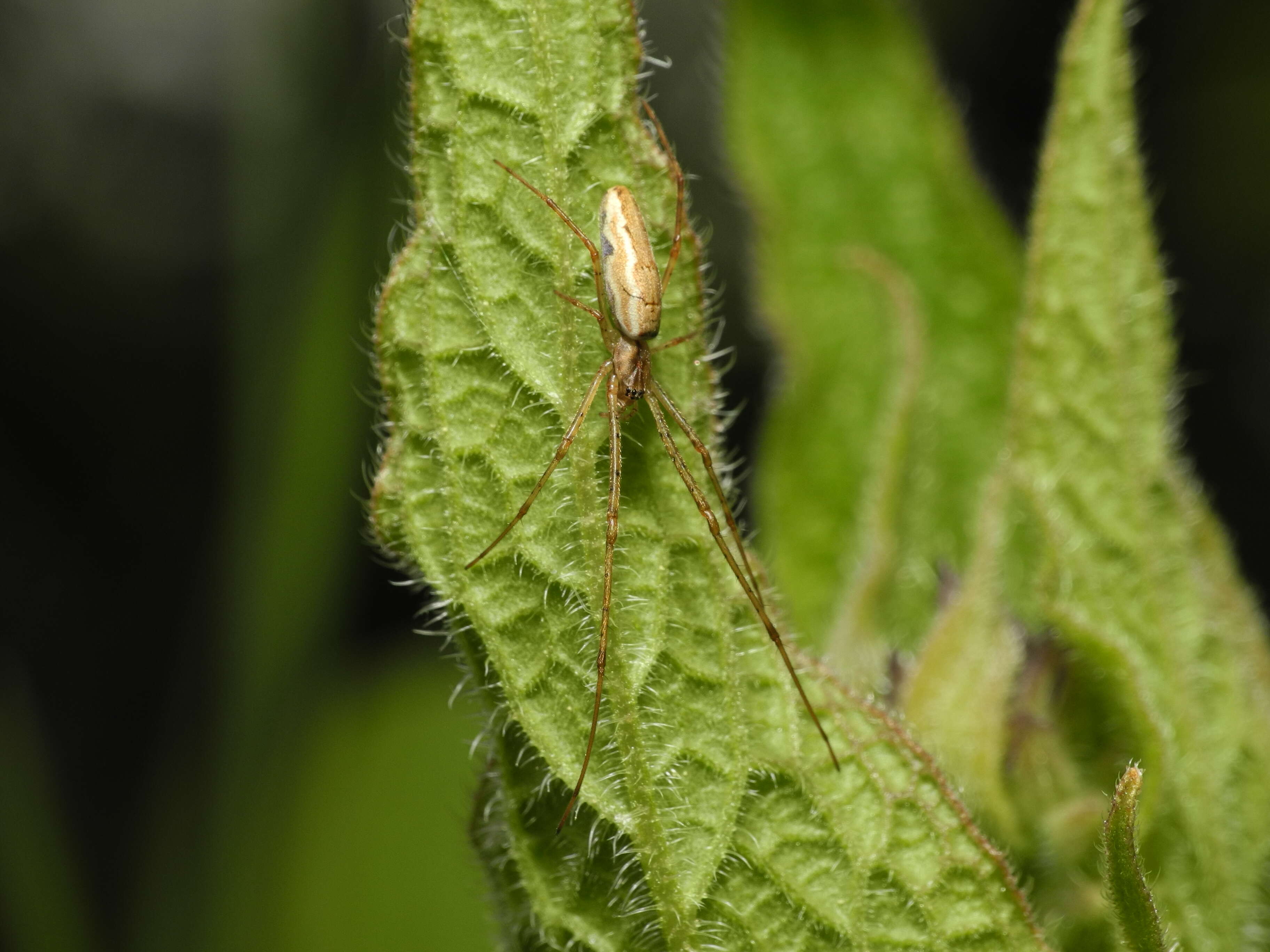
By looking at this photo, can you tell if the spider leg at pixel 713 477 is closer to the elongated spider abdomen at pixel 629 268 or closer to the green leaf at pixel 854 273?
the elongated spider abdomen at pixel 629 268

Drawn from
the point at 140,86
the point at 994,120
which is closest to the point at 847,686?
the point at 994,120

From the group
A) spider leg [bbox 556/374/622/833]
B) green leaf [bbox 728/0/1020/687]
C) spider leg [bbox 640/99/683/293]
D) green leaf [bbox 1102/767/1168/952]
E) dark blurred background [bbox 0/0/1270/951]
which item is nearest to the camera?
green leaf [bbox 1102/767/1168/952]

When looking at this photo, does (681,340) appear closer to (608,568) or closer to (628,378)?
(628,378)

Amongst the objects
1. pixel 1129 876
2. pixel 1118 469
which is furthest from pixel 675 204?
pixel 1129 876

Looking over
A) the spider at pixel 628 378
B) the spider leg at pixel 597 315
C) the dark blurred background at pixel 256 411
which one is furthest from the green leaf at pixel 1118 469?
the dark blurred background at pixel 256 411

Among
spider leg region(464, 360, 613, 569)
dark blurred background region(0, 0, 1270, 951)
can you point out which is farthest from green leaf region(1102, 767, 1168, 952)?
dark blurred background region(0, 0, 1270, 951)

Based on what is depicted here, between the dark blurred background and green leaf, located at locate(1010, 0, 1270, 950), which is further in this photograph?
the dark blurred background

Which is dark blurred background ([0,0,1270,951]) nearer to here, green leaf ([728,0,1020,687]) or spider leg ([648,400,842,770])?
green leaf ([728,0,1020,687])
